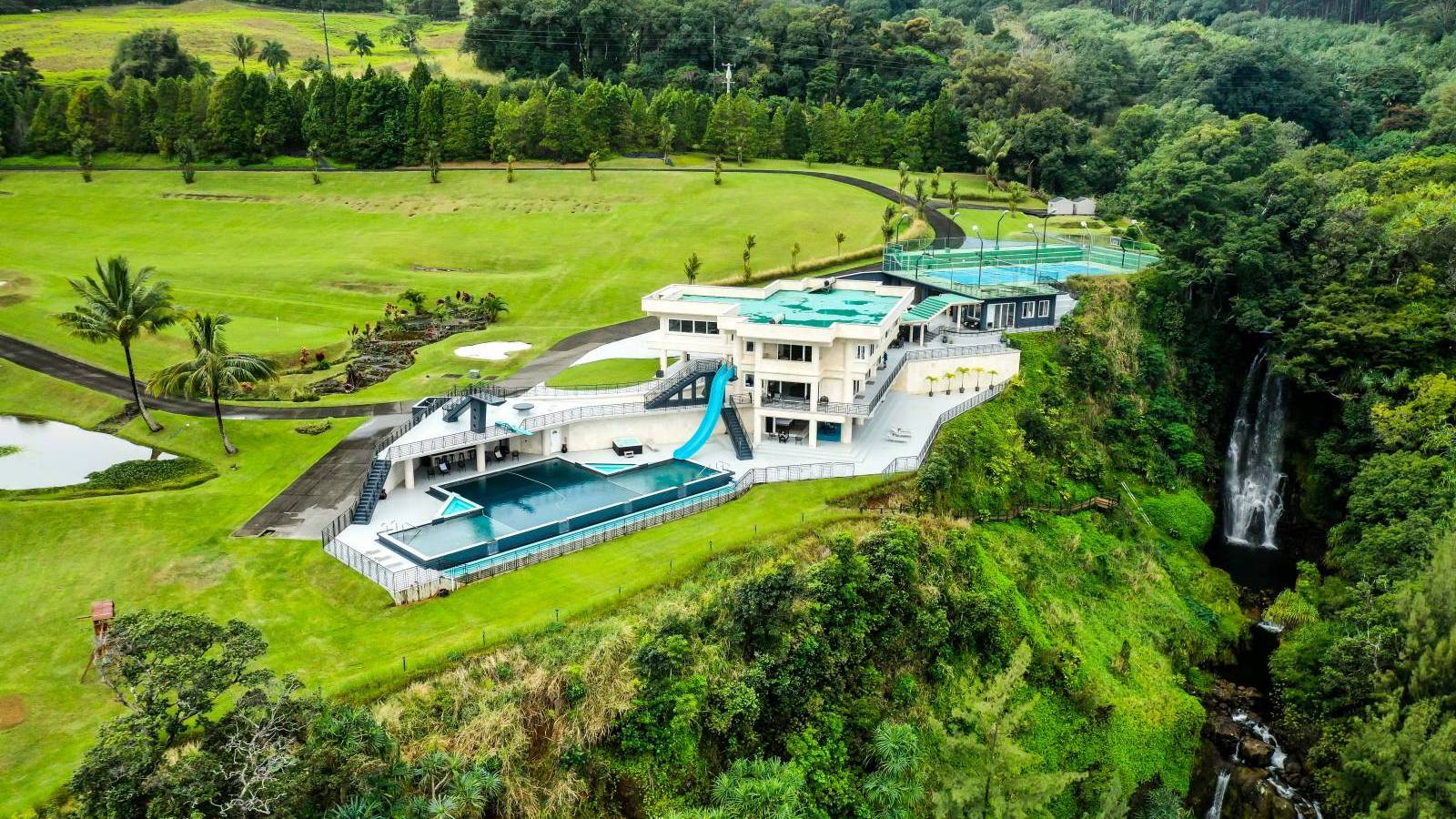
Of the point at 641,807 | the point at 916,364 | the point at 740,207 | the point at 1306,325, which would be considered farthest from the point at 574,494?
the point at 740,207

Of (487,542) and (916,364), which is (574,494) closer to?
(487,542)

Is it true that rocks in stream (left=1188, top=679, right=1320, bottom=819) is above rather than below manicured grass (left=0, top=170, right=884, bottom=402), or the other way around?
below

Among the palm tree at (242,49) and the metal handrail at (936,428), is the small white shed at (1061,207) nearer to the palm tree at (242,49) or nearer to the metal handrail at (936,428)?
the metal handrail at (936,428)

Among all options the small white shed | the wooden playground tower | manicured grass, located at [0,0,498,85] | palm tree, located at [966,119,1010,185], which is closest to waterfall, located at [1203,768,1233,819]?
the wooden playground tower

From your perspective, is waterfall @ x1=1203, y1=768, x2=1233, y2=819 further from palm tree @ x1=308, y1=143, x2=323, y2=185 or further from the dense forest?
palm tree @ x1=308, y1=143, x2=323, y2=185

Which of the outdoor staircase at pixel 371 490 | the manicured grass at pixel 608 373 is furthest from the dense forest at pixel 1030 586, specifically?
the manicured grass at pixel 608 373

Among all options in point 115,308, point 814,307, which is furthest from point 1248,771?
point 115,308
